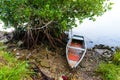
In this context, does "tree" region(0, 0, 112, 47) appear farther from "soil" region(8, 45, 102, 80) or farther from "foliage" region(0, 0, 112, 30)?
"soil" region(8, 45, 102, 80)

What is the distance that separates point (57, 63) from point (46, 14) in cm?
154

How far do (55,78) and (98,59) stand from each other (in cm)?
233

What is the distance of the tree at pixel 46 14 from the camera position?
8.98 m

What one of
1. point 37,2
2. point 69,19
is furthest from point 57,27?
point 37,2

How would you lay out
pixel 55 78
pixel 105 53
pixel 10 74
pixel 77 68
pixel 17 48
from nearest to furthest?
pixel 10 74, pixel 55 78, pixel 77 68, pixel 17 48, pixel 105 53

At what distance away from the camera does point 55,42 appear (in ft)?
34.0

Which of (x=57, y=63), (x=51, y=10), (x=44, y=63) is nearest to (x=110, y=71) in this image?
(x=57, y=63)

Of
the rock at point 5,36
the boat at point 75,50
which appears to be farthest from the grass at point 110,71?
the rock at point 5,36

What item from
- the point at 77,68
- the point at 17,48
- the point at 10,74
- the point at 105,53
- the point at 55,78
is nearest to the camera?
the point at 10,74

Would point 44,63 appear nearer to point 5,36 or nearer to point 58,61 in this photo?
point 58,61

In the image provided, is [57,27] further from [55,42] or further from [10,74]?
[10,74]

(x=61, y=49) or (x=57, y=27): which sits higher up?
(x=57, y=27)

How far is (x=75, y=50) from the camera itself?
396 inches

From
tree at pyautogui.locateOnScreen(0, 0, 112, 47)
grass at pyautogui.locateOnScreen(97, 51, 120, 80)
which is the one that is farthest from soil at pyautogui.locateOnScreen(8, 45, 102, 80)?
tree at pyautogui.locateOnScreen(0, 0, 112, 47)
